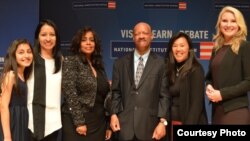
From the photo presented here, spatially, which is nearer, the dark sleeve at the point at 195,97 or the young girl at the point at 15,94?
the young girl at the point at 15,94

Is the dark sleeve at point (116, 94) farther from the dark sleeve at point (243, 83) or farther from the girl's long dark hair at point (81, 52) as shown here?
the dark sleeve at point (243, 83)

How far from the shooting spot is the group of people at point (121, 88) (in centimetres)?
390

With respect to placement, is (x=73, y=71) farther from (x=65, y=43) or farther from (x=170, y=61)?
(x=65, y=43)

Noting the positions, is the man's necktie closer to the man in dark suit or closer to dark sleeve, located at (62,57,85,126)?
the man in dark suit

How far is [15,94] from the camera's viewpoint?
12.8 ft

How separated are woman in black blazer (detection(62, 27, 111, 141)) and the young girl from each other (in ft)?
1.29

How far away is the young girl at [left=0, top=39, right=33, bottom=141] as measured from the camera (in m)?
3.85

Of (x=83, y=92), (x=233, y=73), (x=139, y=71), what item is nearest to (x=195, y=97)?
(x=233, y=73)

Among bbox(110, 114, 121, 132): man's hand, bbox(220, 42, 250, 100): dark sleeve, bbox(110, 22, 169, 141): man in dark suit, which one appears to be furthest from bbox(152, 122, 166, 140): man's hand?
bbox(220, 42, 250, 100): dark sleeve

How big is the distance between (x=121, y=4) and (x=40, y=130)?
2.84 meters

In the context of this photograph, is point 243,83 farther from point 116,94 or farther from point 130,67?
point 116,94

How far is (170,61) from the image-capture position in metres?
4.25

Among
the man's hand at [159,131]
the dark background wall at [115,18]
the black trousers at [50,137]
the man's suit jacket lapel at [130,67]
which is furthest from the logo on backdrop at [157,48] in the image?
the black trousers at [50,137]

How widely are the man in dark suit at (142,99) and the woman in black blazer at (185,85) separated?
0.33ft
